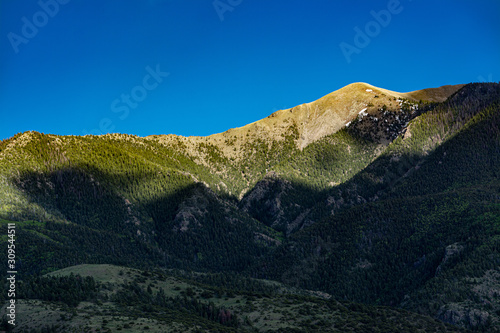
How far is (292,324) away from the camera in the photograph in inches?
6265

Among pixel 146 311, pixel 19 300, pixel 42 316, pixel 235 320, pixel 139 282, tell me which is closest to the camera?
pixel 42 316

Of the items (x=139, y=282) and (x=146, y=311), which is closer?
(x=146, y=311)

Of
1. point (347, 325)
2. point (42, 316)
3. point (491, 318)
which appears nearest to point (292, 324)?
point (347, 325)

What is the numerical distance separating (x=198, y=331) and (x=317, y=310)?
189 ft

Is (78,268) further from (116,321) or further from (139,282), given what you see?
(116,321)

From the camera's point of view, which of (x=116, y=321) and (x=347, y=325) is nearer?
(x=116, y=321)

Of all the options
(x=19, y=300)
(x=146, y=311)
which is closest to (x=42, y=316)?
(x=19, y=300)

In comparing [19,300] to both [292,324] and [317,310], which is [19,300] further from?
[317,310]

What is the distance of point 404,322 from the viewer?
164 metres

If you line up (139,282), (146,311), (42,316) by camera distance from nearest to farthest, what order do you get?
(42,316) → (146,311) → (139,282)

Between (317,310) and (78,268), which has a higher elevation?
(78,268)

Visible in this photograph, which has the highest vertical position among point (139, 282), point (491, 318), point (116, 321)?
point (139, 282)

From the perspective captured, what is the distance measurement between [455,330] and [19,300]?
140 meters

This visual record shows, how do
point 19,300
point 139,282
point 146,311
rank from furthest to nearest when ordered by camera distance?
point 139,282, point 146,311, point 19,300
